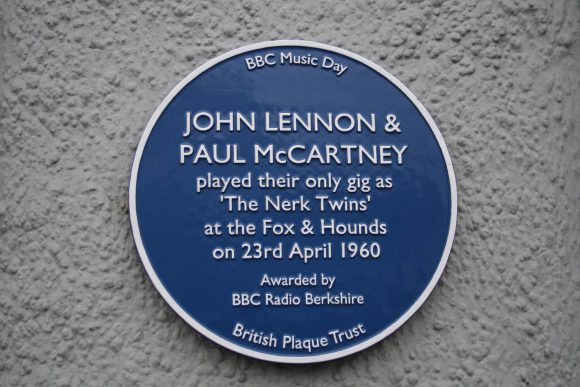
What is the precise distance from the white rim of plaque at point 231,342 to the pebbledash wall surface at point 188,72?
2.4 inches

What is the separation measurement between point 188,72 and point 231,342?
98cm

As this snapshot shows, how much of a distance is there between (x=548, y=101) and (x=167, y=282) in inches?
62.0

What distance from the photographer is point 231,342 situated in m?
1.94

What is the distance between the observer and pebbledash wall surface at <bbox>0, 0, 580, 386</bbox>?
198 centimetres

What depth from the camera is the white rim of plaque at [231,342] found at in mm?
1939

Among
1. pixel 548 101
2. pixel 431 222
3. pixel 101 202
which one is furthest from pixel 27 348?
pixel 548 101

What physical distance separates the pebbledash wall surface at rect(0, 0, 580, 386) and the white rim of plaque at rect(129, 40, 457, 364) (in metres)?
0.06

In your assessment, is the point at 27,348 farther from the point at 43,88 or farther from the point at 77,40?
the point at 77,40

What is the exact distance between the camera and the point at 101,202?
6.73ft

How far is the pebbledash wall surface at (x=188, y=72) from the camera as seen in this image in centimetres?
198

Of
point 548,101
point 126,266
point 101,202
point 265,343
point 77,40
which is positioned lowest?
point 265,343

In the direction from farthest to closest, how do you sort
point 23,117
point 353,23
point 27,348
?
point 353,23 < point 23,117 < point 27,348

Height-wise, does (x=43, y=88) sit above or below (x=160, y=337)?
above

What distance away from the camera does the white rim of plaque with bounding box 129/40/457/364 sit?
1.94 metres
